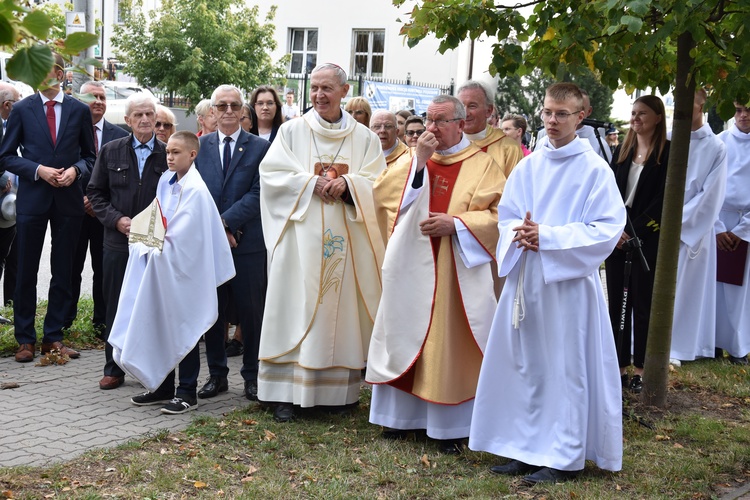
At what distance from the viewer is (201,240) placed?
6555mm

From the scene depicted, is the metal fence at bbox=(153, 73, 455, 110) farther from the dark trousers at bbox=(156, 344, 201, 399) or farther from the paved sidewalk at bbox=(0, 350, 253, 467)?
the dark trousers at bbox=(156, 344, 201, 399)

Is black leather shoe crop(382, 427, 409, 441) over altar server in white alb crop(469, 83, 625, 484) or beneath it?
beneath

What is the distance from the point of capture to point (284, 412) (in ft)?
21.1

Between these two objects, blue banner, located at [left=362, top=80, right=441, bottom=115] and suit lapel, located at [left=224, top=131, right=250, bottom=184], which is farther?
blue banner, located at [left=362, top=80, right=441, bottom=115]

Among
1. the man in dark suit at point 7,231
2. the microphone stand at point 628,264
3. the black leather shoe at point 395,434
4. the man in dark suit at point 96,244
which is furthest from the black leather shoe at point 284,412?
the man in dark suit at point 7,231

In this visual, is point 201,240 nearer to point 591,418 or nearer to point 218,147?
point 218,147

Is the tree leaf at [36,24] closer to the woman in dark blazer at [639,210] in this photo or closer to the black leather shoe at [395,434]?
the black leather shoe at [395,434]

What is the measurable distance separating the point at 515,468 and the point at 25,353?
4291mm

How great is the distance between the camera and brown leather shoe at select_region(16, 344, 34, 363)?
772cm

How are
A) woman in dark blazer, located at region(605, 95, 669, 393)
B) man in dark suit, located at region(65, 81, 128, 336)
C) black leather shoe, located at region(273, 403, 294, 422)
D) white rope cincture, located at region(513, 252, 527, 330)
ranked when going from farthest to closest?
man in dark suit, located at region(65, 81, 128, 336)
woman in dark blazer, located at region(605, 95, 669, 393)
black leather shoe, located at region(273, 403, 294, 422)
white rope cincture, located at region(513, 252, 527, 330)

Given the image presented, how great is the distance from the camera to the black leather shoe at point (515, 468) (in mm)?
5420

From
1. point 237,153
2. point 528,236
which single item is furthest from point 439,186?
point 237,153

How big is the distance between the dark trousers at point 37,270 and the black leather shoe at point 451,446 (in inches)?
143

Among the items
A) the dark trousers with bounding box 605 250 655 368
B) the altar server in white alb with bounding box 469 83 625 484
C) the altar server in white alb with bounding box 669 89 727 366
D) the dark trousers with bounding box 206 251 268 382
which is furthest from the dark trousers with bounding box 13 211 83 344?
the altar server in white alb with bounding box 669 89 727 366
